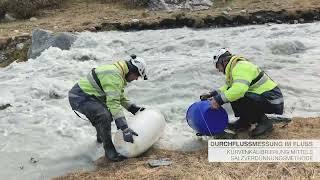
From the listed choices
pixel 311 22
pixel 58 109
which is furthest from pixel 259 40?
pixel 58 109

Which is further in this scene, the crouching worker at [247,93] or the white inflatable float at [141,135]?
the white inflatable float at [141,135]

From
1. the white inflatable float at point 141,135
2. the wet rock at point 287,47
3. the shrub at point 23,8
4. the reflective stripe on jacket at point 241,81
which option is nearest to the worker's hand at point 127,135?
the white inflatable float at point 141,135

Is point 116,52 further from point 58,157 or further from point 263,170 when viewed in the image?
point 263,170

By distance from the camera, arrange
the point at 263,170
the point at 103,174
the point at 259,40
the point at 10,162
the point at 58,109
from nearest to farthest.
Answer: the point at 263,170, the point at 103,174, the point at 10,162, the point at 58,109, the point at 259,40

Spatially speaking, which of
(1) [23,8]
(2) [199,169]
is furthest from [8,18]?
(2) [199,169]

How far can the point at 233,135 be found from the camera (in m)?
8.05

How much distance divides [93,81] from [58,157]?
1497 mm

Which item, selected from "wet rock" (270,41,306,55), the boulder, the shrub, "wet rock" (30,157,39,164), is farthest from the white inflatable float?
the shrub

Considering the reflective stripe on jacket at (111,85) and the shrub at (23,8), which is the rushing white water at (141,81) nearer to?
the reflective stripe on jacket at (111,85)

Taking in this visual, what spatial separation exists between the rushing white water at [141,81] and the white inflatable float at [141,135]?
0.47m

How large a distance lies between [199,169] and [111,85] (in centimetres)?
159

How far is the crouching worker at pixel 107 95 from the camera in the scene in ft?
23.9

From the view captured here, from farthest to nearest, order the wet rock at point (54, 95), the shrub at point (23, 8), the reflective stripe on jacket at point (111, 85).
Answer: the shrub at point (23, 8), the wet rock at point (54, 95), the reflective stripe on jacket at point (111, 85)

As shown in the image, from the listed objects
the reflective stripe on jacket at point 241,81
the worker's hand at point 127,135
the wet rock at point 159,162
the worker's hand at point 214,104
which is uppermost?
the reflective stripe on jacket at point 241,81
